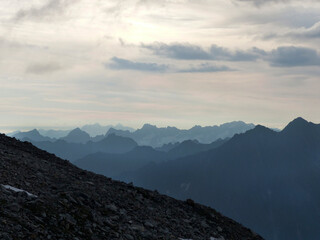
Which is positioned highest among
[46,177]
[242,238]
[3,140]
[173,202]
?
[3,140]

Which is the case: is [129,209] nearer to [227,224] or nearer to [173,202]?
[173,202]

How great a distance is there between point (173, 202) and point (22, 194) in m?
15.6

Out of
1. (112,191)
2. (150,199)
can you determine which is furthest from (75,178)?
(150,199)

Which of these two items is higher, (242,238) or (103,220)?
(103,220)

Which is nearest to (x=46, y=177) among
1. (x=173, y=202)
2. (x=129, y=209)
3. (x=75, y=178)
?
(x=75, y=178)

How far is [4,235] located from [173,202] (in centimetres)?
1944

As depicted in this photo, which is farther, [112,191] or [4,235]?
[112,191]

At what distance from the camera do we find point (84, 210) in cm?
2270

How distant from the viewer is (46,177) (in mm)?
28609

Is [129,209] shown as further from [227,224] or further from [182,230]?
[227,224]

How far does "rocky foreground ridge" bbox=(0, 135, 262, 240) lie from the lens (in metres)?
19.3

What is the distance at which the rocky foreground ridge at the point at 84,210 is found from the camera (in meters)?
19.3

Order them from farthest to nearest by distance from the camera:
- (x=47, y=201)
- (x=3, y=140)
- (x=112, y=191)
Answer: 1. (x=3, y=140)
2. (x=112, y=191)
3. (x=47, y=201)

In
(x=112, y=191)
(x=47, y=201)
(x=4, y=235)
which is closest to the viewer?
(x=4, y=235)
